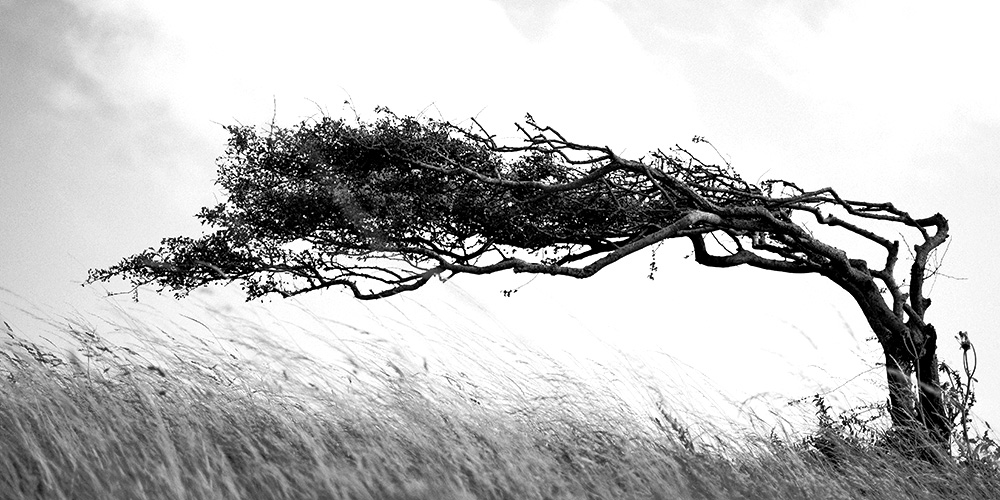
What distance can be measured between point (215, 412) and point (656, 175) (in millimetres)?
4395

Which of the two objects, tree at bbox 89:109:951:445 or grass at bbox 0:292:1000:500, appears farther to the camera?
tree at bbox 89:109:951:445

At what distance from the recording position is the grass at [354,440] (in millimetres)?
4016

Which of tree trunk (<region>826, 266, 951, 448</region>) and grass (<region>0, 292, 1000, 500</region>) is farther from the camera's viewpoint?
tree trunk (<region>826, 266, 951, 448</region>)

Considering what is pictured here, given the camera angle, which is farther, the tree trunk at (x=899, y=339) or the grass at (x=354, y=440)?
the tree trunk at (x=899, y=339)

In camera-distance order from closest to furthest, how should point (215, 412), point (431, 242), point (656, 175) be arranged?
point (215, 412) < point (656, 175) < point (431, 242)

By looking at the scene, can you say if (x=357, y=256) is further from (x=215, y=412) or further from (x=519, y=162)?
(x=215, y=412)

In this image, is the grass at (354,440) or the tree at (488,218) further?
the tree at (488,218)

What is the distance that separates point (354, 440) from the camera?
4688 millimetres

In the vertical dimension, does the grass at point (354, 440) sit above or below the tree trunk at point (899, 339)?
below

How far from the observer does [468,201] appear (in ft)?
30.6

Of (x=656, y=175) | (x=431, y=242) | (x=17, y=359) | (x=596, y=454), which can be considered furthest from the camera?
(x=431, y=242)

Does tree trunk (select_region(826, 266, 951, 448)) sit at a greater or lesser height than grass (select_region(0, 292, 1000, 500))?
greater

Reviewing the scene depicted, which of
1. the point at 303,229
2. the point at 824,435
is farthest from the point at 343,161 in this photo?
the point at 824,435

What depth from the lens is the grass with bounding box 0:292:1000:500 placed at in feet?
13.2
